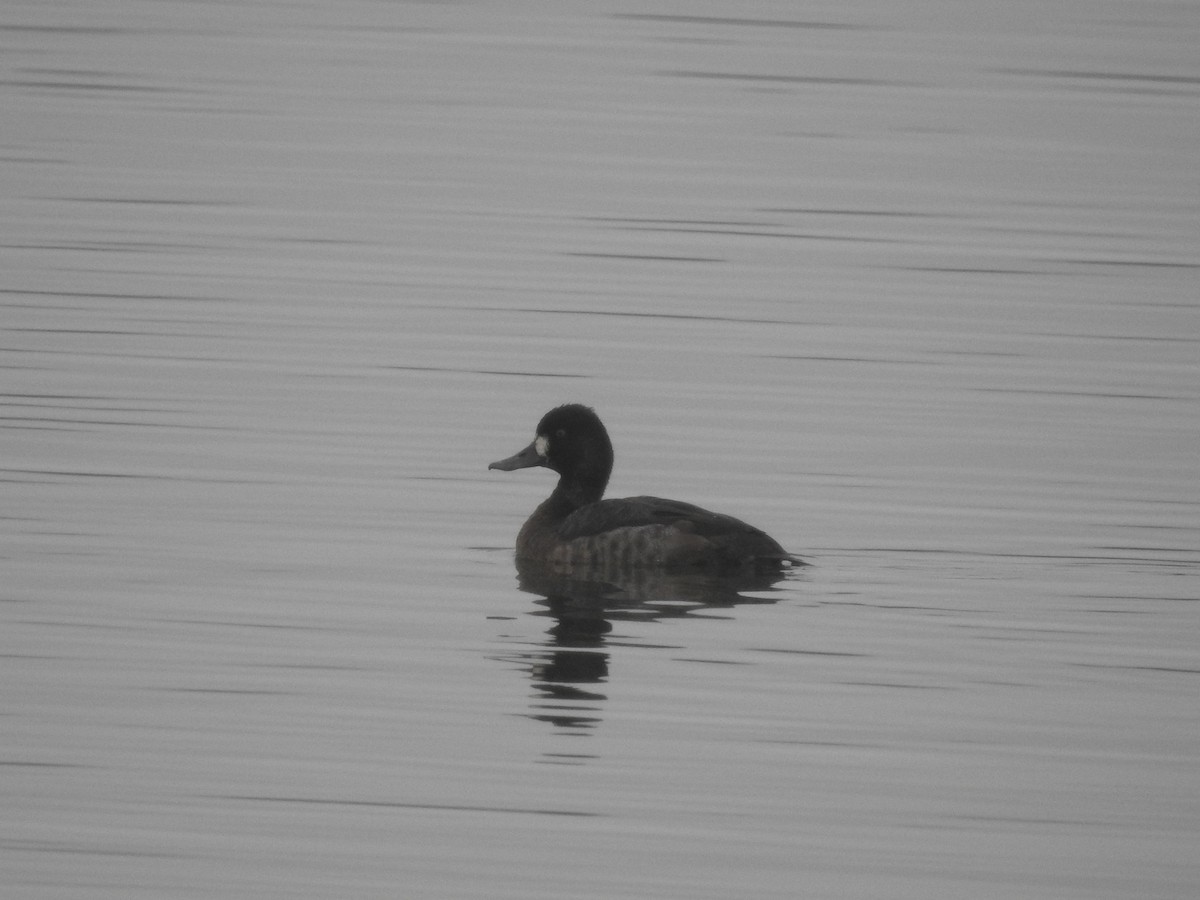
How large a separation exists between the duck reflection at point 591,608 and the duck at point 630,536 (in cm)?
6

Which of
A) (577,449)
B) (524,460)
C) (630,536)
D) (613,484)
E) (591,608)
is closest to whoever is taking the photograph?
(591,608)

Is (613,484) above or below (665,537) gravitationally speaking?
above

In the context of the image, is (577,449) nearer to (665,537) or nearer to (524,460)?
(524,460)

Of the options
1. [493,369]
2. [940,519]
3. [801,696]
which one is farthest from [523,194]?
[801,696]

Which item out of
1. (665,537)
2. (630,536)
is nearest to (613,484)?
(630,536)

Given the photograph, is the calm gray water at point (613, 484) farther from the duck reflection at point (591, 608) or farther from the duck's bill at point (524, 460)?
the duck's bill at point (524, 460)

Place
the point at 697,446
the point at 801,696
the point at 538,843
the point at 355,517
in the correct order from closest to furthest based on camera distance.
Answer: the point at 538,843 → the point at 801,696 → the point at 355,517 → the point at 697,446

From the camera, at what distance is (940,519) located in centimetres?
1264

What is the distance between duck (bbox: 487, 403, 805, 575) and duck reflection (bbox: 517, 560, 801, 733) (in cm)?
6

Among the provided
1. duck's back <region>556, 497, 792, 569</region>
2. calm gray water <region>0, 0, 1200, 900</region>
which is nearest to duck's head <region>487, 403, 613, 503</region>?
calm gray water <region>0, 0, 1200, 900</region>

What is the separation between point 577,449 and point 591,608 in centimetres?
208

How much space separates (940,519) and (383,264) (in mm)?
10675

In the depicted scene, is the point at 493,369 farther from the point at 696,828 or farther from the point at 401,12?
the point at 401,12

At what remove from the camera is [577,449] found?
41.1ft
